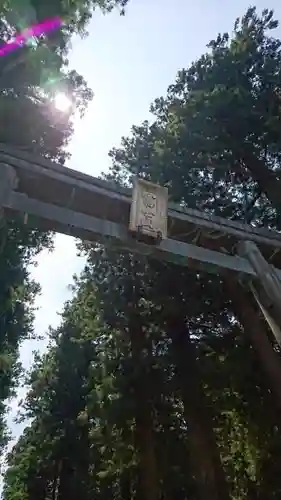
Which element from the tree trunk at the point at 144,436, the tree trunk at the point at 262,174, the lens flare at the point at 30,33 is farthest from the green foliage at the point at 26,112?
the tree trunk at the point at 262,174

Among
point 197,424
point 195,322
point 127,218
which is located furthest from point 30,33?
point 197,424

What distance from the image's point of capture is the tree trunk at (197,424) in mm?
10672

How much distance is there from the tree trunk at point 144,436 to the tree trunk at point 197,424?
1123 mm

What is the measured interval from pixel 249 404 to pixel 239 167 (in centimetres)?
628

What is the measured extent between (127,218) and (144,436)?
30.2 feet

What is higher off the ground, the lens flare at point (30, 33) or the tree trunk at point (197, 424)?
Result: the lens flare at point (30, 33)

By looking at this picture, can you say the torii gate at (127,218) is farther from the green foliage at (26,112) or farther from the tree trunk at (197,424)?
the tree trunk at (197,424)

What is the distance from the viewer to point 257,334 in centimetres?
1076

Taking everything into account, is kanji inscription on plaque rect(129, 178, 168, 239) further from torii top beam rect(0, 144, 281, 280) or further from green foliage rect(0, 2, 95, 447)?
green foliage rect(0, 2, 95, 447)

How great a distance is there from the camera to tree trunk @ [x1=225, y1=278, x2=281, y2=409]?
987cm

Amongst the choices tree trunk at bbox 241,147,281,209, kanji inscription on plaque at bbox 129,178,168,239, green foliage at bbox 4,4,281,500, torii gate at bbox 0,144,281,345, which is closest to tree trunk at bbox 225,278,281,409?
green foliage at bbox 4,4,281,500

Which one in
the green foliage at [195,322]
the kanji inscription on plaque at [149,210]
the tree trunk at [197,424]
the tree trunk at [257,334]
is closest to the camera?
the kanji inscription on plaque at [149,210]

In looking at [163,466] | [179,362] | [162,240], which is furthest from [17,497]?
[162,240]

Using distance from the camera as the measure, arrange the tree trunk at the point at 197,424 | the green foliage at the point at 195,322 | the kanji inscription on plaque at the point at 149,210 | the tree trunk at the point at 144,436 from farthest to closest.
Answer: the tree trunk at the point at 144,436, the green foliage at the point at 195,322, the tree trunk at the point at 197,424, the kanji inscription on plaque at the point at 149,210
